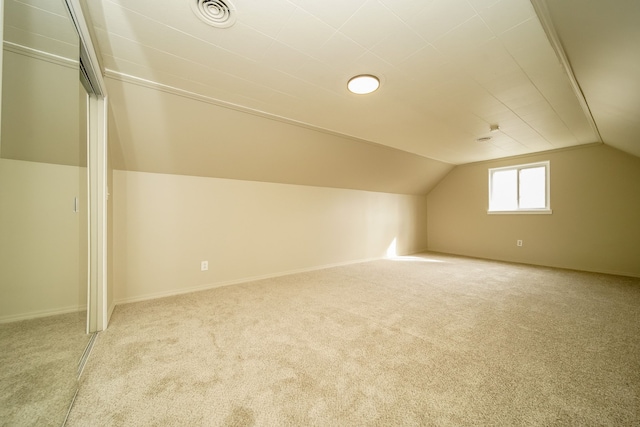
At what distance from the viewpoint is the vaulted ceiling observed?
1.32m

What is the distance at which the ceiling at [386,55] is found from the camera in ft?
4.31

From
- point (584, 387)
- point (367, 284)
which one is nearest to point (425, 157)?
point (367, 284)

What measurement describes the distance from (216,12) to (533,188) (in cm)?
599

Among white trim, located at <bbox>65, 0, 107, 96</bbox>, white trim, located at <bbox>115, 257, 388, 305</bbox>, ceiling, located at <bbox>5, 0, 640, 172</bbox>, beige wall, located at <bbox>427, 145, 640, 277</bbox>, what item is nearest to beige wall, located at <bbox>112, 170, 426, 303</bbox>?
white trim, located at <bbox>115, 257, 388, 305</bbox>

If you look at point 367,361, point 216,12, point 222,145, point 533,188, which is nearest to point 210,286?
point 222,145

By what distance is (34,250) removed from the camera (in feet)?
6.03

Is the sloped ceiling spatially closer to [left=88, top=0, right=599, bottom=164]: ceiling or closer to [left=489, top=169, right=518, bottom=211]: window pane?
[left=88, top=0, right=599, bottom=164]: ceiling

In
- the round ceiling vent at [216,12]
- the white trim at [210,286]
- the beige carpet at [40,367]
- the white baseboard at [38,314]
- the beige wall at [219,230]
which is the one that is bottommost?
the white trim at [210,286]

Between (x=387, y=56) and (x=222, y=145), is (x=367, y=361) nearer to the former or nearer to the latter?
(x=387, y=56)

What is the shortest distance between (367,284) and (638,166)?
15.0 feet

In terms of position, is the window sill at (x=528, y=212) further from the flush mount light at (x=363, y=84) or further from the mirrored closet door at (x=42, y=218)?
the mirrored closet door at (x=42, y=218)

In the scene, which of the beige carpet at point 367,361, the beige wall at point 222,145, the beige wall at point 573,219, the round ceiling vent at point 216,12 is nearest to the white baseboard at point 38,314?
the beige carpet at point 367,361

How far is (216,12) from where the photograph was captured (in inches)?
52.6

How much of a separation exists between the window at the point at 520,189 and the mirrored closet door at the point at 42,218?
21.5 ft
